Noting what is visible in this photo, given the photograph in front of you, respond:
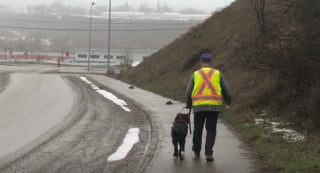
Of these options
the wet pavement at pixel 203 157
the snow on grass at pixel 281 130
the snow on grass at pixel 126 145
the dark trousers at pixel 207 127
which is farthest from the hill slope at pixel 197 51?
the dark trousers at pixel 207 127

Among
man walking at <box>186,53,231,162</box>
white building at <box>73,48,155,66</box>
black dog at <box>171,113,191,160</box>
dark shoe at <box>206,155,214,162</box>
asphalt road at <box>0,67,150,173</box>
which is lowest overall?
white building at <box>73,48,155,66</box>

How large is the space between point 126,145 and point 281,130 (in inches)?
131

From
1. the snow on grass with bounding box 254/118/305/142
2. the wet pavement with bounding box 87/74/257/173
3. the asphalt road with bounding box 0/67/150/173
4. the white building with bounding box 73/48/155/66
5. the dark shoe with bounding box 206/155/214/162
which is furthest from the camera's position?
the white building with bounding box 73/48/155/66

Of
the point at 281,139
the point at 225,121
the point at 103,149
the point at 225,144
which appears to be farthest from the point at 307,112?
the point at 103,149

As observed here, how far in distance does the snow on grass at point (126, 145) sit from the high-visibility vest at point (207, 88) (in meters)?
1.63

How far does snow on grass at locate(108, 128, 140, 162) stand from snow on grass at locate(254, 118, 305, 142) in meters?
2.87

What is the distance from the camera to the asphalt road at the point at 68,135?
853 centimetres

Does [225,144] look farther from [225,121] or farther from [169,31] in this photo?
[169,31]

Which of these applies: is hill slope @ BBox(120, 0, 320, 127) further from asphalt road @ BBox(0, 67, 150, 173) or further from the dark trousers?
asphalt road @ BBox(0, 67, 150, 173)

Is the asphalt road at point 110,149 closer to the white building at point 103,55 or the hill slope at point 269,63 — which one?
the hill slope at point 269,63

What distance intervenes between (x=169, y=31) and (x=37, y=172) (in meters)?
111

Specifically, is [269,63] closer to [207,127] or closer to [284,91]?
[284,91]

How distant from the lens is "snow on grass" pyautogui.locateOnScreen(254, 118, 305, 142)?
1046 centimetres

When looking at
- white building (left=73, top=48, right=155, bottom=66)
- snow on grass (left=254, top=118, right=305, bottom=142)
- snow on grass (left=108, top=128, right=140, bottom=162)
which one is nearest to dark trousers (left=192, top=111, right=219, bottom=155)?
snow on grass (left=108, top=128, right=140, bottom=162)
